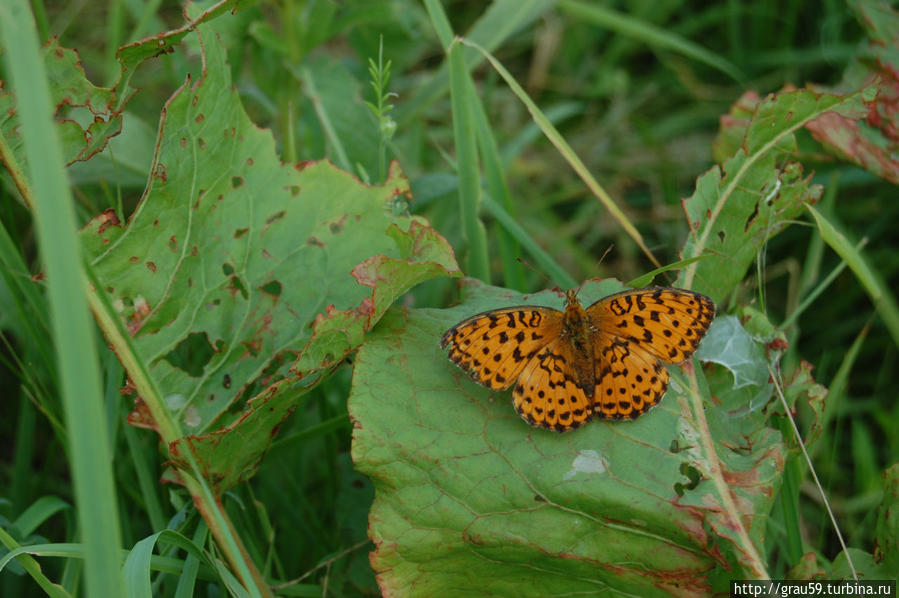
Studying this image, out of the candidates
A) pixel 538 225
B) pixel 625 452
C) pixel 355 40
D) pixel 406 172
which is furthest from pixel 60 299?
pixel 538 225

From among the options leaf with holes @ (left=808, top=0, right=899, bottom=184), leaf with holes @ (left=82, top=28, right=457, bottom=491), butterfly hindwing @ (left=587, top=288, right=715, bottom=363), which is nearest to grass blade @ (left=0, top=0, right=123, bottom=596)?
leaf with holes @ (left=82, top=28, right=457, bottom=491)

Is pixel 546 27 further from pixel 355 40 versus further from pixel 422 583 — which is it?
pixel 422 583

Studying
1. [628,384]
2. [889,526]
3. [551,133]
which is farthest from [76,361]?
[889,526]

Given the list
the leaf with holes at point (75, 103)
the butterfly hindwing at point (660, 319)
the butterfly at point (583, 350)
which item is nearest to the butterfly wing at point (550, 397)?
the butterfly at point (583, 350)

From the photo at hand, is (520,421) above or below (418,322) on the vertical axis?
below

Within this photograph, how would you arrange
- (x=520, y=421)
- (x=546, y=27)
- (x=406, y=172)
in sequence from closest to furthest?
1. (x=520, y=421)
2. (x=406, y=172)
3. (x=546, y=27)

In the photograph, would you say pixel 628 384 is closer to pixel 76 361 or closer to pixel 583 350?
pixel 583 350

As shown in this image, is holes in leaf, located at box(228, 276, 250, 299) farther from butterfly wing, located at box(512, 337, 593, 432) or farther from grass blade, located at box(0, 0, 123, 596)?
grass blade, located at box(0, 0, 123, 596)

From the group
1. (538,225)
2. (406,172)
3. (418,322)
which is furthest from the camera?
(538,225)
